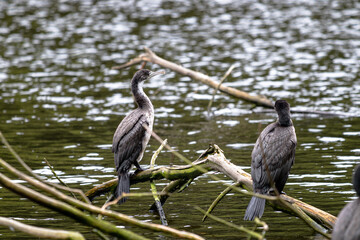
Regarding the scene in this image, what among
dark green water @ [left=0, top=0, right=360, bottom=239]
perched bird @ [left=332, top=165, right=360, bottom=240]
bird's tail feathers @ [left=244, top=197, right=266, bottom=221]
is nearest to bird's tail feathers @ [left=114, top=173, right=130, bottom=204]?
dark green water @ [left=0, top=0, right=360, bottom=239]

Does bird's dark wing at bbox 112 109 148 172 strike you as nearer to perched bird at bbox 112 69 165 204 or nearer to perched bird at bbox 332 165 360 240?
perched bird at bbox 112 69 165 204

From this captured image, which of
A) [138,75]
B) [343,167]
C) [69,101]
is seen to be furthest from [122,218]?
[69,101]

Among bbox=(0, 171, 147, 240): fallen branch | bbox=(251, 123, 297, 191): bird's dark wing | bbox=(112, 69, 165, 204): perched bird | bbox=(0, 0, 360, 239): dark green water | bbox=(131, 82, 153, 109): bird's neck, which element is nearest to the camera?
bbox=(0, 171, 147, 240): fallen branch

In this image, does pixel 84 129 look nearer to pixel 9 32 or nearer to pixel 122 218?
pixel 122 218

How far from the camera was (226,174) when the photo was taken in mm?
8250

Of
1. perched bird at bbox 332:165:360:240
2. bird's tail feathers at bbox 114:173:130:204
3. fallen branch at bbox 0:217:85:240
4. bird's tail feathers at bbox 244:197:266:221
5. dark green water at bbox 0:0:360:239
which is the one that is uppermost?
fallen branch at bbox 0:217:85:240

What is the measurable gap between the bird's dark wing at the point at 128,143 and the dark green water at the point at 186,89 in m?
0.94

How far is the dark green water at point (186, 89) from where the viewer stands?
10.2 m

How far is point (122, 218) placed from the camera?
5.77 m

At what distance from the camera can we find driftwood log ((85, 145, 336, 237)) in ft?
25.4

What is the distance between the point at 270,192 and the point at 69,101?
10764mm

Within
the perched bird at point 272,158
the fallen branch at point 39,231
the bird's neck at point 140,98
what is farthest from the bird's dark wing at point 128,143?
the fallen branch at point 39,231

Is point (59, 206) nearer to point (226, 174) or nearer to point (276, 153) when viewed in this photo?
point (226, 174)

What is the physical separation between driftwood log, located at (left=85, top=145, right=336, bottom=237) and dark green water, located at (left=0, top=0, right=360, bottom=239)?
52 centimetres
